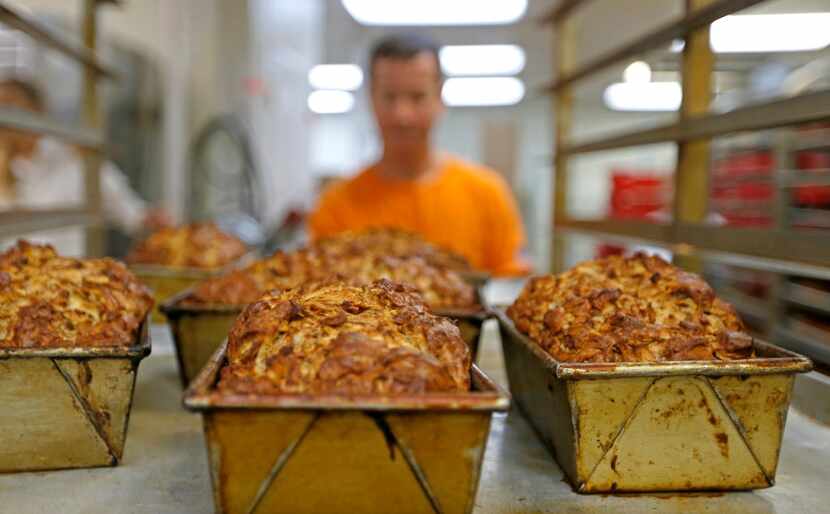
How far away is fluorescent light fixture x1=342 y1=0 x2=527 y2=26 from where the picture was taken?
5754mm

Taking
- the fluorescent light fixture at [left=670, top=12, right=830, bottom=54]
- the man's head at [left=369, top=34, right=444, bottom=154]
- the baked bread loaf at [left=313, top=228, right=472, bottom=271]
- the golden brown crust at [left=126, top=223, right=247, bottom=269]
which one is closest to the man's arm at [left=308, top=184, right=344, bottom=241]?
the man's head at [left=369, top=34, right=444, bottom=154]

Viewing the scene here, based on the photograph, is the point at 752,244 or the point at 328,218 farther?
the point at 328,218

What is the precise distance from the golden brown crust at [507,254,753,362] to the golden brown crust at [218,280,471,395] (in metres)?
0.25

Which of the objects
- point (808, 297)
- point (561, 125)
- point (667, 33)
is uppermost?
point (667, 33)

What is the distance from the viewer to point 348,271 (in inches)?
64.6

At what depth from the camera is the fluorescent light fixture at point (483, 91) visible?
32.9ft

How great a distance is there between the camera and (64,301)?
1154 millimetres

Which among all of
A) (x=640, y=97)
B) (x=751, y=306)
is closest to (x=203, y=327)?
(x=751, y=306)

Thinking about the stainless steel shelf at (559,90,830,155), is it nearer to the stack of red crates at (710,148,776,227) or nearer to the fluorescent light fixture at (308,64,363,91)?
the stack of red crates at (710,148,776,227)

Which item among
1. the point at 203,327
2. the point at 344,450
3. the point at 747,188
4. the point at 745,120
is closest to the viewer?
the point at 344,450

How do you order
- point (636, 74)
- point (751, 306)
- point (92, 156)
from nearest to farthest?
point (92, 156) → point (751, 306) → point (636, 74)

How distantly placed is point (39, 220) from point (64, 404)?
1052 millimetres

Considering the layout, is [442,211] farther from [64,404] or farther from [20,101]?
[64,404]

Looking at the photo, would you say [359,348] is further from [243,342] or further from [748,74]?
[748,74]
